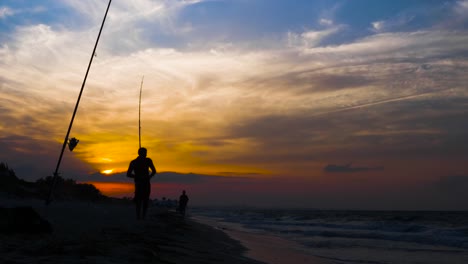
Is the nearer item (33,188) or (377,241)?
(377,241)

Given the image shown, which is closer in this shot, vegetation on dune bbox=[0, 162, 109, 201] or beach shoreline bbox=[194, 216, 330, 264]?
beach shoreline bbox=[194, 216, 330, 264]

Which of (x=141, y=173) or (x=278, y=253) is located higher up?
(x=141, y=173)

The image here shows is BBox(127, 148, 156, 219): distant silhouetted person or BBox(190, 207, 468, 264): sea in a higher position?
BBox(127, 148, 156, 219): distant silhouetted person

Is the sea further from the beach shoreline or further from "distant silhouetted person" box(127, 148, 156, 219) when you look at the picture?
"distant silhouetted person" box(127, 148, 156, 219)

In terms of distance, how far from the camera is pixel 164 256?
5219 millimetres

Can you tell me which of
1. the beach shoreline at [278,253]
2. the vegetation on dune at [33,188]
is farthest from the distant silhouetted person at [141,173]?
the vegetation on dune at [33,188]

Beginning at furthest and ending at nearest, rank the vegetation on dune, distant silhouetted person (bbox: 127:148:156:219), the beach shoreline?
1. the vegetation on dune
2. distant silhouetted person (bbox: 127:148:156:219)
3. the beach shoreline

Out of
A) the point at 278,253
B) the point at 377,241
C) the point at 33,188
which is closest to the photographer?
the point at 278,253

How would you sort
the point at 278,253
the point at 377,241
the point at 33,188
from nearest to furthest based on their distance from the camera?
the point at 278,253, the point at 377,241, the point at 33,188

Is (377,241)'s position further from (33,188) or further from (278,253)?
(33,188)

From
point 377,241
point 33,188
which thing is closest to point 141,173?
point 377,241

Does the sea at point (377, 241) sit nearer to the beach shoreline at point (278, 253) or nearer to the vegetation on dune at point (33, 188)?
the beach shoreline at point (278, 253)

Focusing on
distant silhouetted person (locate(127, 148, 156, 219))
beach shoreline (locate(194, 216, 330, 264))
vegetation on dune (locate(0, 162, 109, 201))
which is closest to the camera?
beach shoreline (locate(194, 216, 330, 264))

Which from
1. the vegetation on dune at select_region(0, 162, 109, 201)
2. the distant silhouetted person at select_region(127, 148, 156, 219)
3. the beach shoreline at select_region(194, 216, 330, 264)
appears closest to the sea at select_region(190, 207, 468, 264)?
the beach shoreline at select_region(194, 216, 330, 264)
